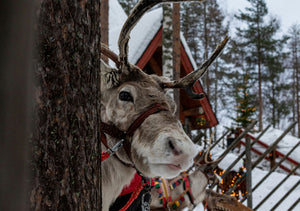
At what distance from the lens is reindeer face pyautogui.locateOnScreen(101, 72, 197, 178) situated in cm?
148

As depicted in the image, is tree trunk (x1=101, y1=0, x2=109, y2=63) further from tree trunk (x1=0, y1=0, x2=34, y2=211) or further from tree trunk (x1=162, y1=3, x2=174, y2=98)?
tree trunk (x1=0, y1=0, x2=34, y2=211)

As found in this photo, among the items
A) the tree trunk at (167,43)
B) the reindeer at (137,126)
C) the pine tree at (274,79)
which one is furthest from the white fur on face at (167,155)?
the pine tree at (274,79)

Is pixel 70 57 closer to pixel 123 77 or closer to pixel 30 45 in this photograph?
pixel 30 45

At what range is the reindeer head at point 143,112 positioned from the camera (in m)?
1.49

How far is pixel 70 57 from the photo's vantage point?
1007mm

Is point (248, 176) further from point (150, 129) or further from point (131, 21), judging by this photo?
point (131, 21)

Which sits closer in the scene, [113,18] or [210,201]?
[210,201]

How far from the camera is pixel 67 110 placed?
99cm

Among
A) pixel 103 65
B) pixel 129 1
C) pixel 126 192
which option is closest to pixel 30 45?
pixel 103 65

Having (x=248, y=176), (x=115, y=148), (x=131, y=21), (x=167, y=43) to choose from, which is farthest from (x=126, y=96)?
(x=248, y=176)

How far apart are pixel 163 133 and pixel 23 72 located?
39.8 inches

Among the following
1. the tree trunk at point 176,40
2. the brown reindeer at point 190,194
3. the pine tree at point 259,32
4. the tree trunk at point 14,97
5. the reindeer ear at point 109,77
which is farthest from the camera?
the pine tree at point 259,32

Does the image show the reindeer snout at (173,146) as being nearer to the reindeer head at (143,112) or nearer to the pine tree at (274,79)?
the reindeer head at (143,112)

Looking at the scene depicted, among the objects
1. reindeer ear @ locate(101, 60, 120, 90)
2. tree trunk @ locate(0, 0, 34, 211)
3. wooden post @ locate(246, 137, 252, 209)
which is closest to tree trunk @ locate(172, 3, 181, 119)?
wooden post @ locate(246, 137, 252, 209)
